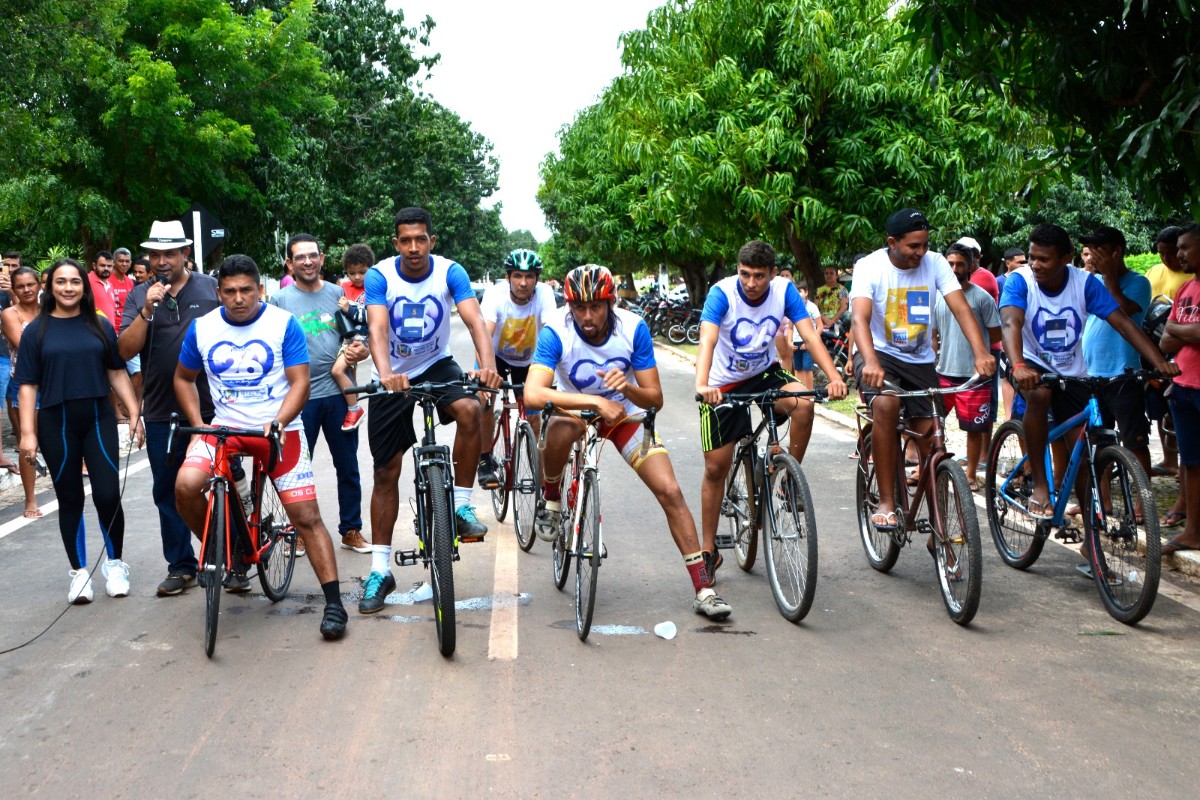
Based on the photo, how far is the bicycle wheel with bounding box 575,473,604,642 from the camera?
226 inches

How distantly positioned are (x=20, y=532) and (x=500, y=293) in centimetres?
387

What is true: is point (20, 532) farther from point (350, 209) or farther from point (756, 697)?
point (350, 209)

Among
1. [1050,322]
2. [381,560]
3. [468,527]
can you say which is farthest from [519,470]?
[1050,322]

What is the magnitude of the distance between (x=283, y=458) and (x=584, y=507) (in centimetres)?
154

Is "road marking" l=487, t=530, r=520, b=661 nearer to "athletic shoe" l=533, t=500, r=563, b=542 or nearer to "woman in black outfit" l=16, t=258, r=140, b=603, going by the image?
"athletic shoe" l=533, t=500, r=563, b=542

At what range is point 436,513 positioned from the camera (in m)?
5.75

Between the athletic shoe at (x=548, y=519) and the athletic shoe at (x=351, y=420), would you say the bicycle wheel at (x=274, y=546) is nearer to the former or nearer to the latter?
the athletic shoe at (x=351, y=420)

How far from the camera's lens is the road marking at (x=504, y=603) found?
227 inches

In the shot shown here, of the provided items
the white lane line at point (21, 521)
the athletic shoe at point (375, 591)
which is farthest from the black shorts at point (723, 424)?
the white lane line at point (21, 521)

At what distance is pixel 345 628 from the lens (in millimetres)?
6039

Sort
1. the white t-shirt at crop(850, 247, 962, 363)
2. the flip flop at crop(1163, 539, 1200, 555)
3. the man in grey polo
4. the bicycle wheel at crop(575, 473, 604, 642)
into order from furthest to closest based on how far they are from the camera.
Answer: the man in grey polo < the flip flop at crop(1163, 539, 1200, 555) < the white t-shirt at crop(850, 247, 962, 363) < the bicycle wheel at crop(575, 473, 604, 642)

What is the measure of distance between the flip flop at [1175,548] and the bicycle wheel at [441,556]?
4.30 meters

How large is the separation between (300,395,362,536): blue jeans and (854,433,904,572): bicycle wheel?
3.23 metres

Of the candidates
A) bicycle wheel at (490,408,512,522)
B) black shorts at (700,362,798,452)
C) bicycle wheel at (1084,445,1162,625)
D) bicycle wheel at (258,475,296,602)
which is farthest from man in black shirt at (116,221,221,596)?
bicycle wheel at (1084,445,1162,625)
